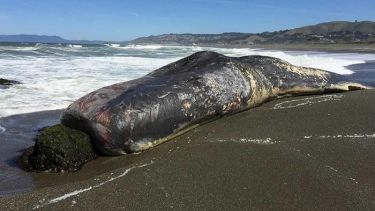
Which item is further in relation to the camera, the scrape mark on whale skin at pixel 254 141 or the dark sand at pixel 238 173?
the scrape mark on whale skin at pixel 254 141

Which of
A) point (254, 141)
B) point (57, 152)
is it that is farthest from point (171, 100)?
point (57, 152)

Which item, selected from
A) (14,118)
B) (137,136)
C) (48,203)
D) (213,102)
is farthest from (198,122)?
(14,118)

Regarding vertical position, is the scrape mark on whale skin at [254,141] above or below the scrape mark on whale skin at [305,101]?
below

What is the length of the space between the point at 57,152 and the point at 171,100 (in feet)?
4.02

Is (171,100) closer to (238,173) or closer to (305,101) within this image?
(238,173)

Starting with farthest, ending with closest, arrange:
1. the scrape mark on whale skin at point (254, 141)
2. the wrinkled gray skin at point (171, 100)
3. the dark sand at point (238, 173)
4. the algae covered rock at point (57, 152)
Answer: the wrinkled gray skin at point (171, 100) → the scrape mark on whale skin at point (254, 141) → the algae covered rock at point (57, 152) → the dark sand at point (238, 173)

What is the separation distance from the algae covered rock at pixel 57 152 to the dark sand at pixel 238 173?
0.10m

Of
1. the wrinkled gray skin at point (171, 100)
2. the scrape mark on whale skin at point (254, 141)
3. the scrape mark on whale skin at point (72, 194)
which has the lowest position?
the scrape mark on whale skin at point (72, 194)

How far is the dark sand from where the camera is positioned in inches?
116

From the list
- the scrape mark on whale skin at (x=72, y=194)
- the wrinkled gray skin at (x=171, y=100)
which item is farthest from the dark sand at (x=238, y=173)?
the wrinkled gray skin at (x=171, y=100)

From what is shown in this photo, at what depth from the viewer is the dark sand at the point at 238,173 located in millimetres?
2951

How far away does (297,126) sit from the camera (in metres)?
4.39

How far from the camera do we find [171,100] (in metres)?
4.50

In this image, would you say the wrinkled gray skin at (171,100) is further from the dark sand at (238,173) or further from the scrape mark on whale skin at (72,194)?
the scrape mark on whale skin at (72,194)
